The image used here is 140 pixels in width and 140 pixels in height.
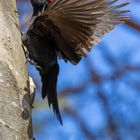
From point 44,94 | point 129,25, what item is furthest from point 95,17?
point 129,25

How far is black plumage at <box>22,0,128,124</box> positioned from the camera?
102cm

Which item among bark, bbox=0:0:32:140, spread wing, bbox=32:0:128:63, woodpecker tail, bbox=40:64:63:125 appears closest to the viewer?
bark, bbox=0:0:32:140

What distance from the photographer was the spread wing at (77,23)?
1019mm

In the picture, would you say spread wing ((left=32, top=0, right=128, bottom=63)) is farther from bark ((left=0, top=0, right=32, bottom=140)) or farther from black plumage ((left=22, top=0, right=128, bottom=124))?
bark ((left=0, top=0, right=32, bottom=140))

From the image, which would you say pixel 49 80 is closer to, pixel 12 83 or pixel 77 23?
pixel 77 23

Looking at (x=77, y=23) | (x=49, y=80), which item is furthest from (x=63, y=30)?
(x=49, y=80)

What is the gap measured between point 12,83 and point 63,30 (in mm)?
311

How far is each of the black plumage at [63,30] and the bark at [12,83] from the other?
0.39ft

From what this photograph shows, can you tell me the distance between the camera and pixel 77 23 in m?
1.04

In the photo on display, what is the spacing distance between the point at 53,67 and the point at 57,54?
45 mm

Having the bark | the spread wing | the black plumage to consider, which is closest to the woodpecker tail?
the black plumage

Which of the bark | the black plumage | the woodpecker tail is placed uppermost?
the bark

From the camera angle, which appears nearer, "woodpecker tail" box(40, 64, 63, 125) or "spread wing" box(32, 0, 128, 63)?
"spread wing" box(32, 0, 128, 63)

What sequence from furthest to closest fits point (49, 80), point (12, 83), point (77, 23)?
point (49, 80) → point (77, 23) → point (12, 83)
